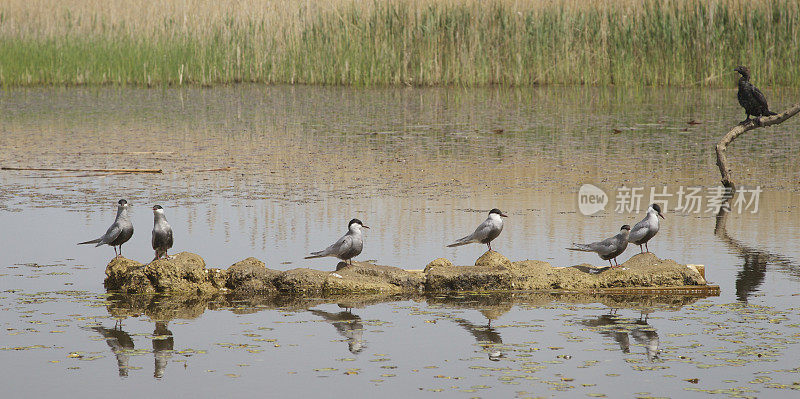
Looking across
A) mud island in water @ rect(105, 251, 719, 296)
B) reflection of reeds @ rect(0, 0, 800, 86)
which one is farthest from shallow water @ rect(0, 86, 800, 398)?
reflection of reeds @ rect(0, 0, 800, 86)

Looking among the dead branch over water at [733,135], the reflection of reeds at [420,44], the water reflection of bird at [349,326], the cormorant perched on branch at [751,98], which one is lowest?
the water reflection of bird at [349,326]

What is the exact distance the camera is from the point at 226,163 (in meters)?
12.0

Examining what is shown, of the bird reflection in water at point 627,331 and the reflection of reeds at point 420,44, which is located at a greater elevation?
the reflection of reeds at point 420,44

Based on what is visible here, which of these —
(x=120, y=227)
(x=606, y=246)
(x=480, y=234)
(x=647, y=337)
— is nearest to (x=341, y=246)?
(x=480, y=234)

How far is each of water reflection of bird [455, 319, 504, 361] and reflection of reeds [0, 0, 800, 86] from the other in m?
14.3

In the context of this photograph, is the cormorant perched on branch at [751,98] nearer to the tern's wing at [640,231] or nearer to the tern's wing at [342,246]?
the tern's wing at [640,231]

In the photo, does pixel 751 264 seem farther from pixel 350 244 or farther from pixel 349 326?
pixel 349 326

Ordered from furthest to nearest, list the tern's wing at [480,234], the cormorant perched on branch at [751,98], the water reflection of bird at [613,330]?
the cormorant perched on branch at [751,98]
the tern's wing at [480,234]
the water reflection of bird at [613,330]

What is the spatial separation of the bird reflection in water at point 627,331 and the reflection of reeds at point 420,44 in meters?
14.0

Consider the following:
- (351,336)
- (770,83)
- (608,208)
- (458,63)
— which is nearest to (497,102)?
(458,63)

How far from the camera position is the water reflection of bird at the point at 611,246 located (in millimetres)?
6848

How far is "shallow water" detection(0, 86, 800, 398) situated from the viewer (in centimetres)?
499

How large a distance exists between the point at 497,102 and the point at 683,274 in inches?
452

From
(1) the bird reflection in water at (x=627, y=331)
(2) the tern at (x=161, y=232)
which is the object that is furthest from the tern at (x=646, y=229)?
(2) the tern at (x=161, y=232)
